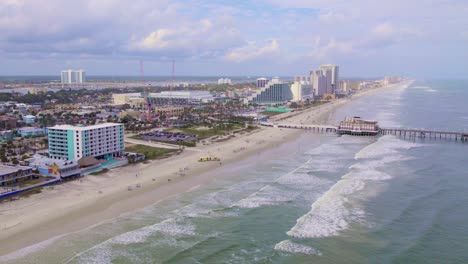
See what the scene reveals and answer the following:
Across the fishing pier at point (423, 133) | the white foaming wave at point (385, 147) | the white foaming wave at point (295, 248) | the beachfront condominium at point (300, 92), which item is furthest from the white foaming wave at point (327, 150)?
the beachfront condominium at point (300, 92)

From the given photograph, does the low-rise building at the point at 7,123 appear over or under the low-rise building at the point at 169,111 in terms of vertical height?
under

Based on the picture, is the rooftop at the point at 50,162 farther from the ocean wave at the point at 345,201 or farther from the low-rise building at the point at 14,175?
the ocean wave at the point at 345,201

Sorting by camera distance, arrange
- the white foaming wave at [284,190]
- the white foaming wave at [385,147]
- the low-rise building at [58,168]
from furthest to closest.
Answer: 1. the white foaming wave at [385,147]
2. the low-rise building at [58,168]
3. the white foaming wave at [284,190]

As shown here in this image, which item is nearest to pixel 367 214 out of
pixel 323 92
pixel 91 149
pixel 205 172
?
pixel 205 172

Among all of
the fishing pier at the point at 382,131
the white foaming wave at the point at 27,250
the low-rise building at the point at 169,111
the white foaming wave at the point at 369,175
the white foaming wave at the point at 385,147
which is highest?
the low-rise building at the point at 169,111

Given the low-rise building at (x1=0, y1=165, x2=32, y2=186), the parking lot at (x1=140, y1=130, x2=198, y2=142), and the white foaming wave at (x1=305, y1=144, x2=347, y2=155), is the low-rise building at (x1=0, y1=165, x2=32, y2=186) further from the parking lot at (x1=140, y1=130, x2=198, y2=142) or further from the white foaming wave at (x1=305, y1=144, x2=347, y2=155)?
the white foaming wave at (x1=305, y1=144, x2=347, y2=155)

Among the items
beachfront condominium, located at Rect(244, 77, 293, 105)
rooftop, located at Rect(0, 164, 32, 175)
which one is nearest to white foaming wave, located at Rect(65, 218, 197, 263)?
rooftop, located at Rect(0, 164, 32, 175)

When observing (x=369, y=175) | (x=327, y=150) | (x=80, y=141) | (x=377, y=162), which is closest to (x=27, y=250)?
(x=80, y=141)
